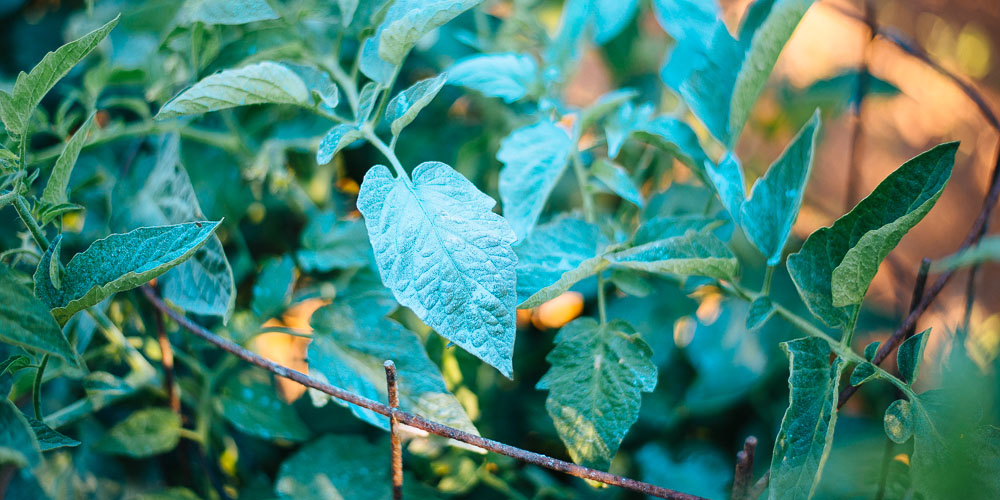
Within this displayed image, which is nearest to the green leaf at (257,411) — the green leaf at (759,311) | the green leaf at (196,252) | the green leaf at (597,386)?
the green leaf at (196,252)

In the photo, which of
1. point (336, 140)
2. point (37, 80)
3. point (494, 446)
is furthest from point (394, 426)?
point (37, 80)

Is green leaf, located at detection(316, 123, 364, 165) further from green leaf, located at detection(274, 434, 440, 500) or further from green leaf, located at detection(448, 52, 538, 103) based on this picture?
green leaf, located at detection(274, 434, 440, 500)

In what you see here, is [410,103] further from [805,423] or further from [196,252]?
[805,423]

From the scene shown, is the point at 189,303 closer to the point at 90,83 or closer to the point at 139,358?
the point at 139,358

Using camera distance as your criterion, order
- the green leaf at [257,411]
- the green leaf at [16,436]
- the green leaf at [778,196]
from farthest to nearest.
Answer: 1. the green leaf at [257,411]
2. the green leaf at [778,196]
3. the green leaf at [16,436]

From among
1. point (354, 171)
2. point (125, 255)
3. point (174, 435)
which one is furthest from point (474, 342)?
point (354, 171)

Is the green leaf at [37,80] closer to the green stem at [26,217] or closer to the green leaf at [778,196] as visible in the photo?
the green stem at [26,217]
